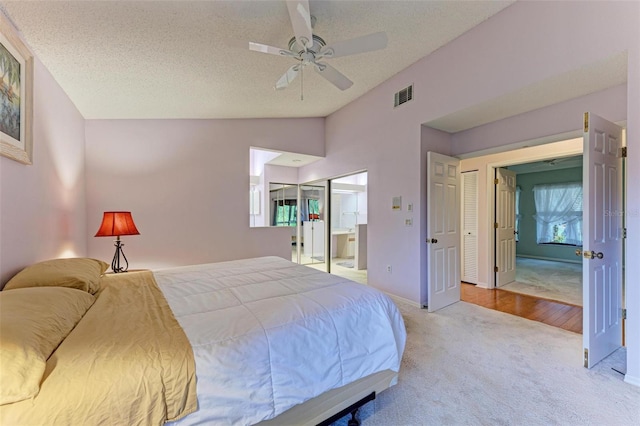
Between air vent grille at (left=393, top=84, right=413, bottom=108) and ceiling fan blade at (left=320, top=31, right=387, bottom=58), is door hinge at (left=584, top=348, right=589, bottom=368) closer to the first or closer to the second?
ceiling fan blade at (left=320, top=31, right=387, bottom=58)

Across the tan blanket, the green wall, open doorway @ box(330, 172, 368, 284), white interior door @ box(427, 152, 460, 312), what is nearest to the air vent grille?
white interior door @ box(427, 152, 460, 312)

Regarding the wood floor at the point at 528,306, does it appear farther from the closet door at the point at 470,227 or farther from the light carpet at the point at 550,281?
the closet door at the point at 470,227

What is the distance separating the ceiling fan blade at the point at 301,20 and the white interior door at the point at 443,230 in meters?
2.04

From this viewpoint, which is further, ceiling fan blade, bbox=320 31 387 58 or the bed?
ceiling fan blade, bbox=320 31 387 58

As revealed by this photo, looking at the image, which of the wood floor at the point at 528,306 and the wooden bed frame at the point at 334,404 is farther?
the wood floor at the point at 528,306

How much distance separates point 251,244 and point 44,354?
336cm

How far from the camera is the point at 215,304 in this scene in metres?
1.54

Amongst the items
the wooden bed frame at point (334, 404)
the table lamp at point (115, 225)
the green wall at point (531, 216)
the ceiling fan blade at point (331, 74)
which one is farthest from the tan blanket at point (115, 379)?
the green wall at point (531, 216)

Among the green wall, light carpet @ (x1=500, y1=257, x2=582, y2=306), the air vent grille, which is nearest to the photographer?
the air vent grille

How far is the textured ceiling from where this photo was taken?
1970mm

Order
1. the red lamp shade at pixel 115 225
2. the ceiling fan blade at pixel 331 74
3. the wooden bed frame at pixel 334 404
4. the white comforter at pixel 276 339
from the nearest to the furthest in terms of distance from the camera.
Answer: the white comforter at pixel 276 339 → the wooden bed frame at pixel 334 404 → the ceiling fan blade at pixel 331 74 → the red lamp shade at pixel 115 225

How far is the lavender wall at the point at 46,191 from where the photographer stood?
1.77 meters

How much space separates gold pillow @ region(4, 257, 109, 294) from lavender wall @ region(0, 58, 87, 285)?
0.17 metres

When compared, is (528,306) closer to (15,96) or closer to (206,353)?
(206,353)
